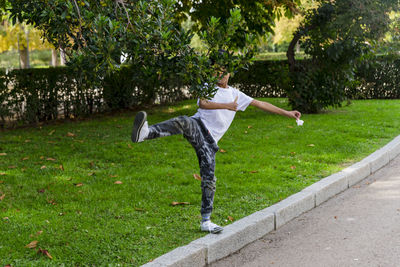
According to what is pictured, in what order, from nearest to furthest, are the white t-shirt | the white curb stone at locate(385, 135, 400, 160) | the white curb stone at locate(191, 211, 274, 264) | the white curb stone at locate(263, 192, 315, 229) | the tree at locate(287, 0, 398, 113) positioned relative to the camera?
1. the white curb stone at locate(191, 211, 274, 264)
2. the white t-shirt
3. the white curb stone at locate(263, 192, 315, 229)
4. the white curb stone at locate(385, 135, 400, 160)
5. the tree at locate(287, 0, 398, 113)

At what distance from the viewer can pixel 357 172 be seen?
7.14 m

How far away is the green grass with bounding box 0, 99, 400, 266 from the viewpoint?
14.6 feet

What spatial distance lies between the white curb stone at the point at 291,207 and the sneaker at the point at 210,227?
911 millimetres

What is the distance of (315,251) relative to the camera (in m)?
4.49

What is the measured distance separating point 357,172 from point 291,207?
2146 mm

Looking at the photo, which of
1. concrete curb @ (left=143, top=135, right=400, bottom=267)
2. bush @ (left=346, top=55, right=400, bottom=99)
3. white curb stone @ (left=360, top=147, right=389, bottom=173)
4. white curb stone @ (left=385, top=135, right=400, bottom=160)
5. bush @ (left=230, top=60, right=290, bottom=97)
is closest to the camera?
concrete curb @ (left=143, top=135, right=400, bottom=267)

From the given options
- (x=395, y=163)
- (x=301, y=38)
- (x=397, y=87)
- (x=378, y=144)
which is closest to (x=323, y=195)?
(x=395, y=163)

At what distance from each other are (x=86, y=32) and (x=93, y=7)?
0.64m

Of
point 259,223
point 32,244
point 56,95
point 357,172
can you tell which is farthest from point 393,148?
point 56,95

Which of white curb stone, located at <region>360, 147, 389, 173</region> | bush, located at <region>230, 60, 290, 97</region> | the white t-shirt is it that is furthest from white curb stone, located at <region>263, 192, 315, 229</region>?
bush, located at <region>230, 60, 290, 97</region>

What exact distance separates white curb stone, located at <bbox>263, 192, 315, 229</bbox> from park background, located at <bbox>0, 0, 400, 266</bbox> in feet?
0.72

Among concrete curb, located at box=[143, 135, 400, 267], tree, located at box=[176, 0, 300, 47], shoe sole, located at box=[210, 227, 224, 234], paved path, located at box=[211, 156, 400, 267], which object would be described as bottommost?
paved path, located at box=[211, 156, 400, 267]

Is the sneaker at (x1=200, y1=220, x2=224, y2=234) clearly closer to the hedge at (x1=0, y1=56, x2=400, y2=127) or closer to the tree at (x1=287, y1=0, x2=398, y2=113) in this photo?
the hedge at (x1=0, y1=56, x2=400, y2=127)

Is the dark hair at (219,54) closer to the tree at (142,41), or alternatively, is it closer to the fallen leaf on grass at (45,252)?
the tree at (142,41)
